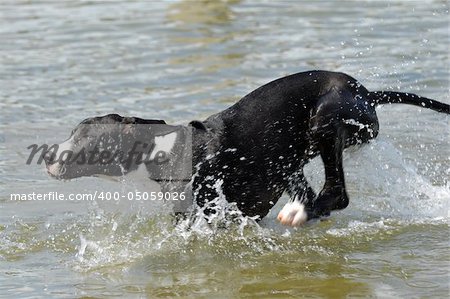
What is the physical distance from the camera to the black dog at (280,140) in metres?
5.82

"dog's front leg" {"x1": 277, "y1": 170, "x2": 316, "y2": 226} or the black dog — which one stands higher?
the black dog

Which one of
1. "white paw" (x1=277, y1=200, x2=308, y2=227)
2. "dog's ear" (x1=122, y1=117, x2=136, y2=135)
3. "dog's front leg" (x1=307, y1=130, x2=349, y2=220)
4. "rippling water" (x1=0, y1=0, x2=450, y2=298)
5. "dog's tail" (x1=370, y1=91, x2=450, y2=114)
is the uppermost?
"dog's tail" (x1=370, y1=91, x2=450, y2=114)

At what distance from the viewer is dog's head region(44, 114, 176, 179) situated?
573cm

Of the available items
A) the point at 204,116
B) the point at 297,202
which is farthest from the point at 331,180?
the point at 204,116

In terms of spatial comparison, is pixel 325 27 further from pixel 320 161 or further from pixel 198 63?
pixel 320 161

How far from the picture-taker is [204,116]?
904cm

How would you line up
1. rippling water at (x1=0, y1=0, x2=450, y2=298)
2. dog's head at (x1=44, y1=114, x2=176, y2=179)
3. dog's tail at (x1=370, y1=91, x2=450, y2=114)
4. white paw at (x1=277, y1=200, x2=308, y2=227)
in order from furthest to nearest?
dog's tail at (x1=370, y1=91, x2=450, y2=114) < white paw at (x1=277, y1=200, x2=308, y2=227) < dog's head at (x1=44, y1=114, x2=176, y2=179) < rippling water at (x1=0, y1=0, x2=450, y2=298)

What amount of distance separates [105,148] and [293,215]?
3.96ft

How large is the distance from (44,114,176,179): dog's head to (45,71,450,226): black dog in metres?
0.02

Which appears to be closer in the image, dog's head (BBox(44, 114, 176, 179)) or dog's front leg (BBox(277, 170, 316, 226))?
dog's head (BBox(44, 114, 176, 179))

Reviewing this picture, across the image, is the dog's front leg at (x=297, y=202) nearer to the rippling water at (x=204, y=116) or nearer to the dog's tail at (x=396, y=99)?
the rippling water at (x=204, y=116)

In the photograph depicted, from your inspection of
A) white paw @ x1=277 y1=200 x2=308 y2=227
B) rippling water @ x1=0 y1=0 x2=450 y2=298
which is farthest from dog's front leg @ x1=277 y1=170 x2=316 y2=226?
rippling water @ x1=0 y1=0 x2=450 y2=298

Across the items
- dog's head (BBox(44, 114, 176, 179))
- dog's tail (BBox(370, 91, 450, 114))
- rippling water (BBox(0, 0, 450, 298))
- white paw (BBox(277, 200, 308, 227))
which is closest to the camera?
rippling water (BBox(0, 0, 450, 298))

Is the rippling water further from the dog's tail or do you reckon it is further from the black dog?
the dog's tail
